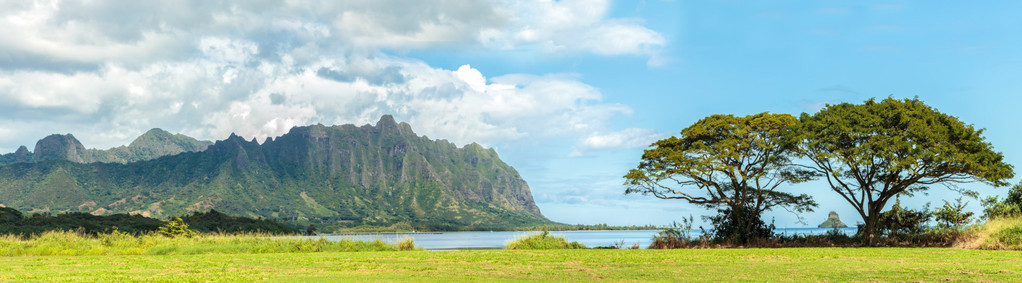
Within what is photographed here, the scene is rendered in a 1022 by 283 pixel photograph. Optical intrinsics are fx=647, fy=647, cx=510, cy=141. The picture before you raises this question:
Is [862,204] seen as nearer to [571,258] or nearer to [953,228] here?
[953,228]

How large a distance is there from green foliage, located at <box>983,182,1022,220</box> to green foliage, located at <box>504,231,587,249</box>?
22906 millimetres

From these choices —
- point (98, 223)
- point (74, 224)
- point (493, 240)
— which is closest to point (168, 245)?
point (74, 224)

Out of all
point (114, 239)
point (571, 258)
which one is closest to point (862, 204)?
point (571, 258)

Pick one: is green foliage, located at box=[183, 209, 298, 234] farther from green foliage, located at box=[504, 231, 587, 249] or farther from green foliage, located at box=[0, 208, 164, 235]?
green foliage, located at box=[504, 231, 587, 249]

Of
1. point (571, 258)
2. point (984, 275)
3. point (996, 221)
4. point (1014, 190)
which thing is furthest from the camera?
point (1014, 190)

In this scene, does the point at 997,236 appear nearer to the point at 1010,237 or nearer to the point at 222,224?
the point at 1010,237

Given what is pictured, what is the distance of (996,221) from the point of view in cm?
3222

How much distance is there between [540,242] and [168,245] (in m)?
18.6

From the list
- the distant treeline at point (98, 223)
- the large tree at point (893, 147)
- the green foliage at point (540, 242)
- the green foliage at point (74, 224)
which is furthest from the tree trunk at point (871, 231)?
the green foliage at point (74, 224)

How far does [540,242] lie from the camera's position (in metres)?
35.0

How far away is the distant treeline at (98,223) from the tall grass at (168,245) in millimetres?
37634

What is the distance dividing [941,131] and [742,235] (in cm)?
1150

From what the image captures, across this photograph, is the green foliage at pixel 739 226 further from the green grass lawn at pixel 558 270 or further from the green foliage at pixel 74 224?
the green foliage at pixel 74 224

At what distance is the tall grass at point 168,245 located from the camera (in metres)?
30.8
